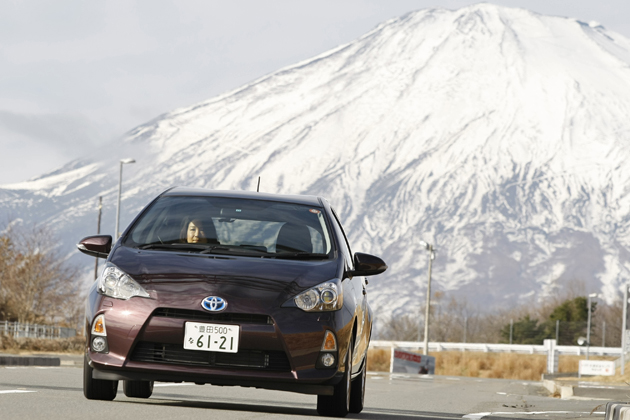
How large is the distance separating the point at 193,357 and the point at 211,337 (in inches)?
8.2

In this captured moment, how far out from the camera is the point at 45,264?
69562 mm

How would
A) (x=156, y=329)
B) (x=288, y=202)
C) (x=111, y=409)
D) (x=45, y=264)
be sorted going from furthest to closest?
(x=45, y=264), (x=288, y=202), (x=111, y=409), (x=156, y=329)

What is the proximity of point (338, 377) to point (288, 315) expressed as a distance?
71 cm

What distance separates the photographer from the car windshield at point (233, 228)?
869 cm

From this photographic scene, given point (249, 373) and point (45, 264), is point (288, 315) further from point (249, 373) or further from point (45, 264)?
point (45, 264)

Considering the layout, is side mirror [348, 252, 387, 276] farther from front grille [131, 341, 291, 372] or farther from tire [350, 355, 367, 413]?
front grille [131, 341, 291, 372]

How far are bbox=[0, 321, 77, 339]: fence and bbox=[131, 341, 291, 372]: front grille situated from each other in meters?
43.2

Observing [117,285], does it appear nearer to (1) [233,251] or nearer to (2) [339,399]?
(1) [233,251]

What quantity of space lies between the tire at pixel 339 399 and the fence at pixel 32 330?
139 feet

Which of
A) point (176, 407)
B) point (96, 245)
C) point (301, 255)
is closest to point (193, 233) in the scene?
point (96, 245)

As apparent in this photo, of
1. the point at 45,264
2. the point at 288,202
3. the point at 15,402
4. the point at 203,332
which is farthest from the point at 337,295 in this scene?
the point at 45,264

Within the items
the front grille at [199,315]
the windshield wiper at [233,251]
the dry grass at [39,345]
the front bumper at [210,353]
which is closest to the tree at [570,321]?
the dry grass at [39,345]

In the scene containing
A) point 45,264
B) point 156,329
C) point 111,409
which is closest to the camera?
point 156,329

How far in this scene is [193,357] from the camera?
26.1 ft
